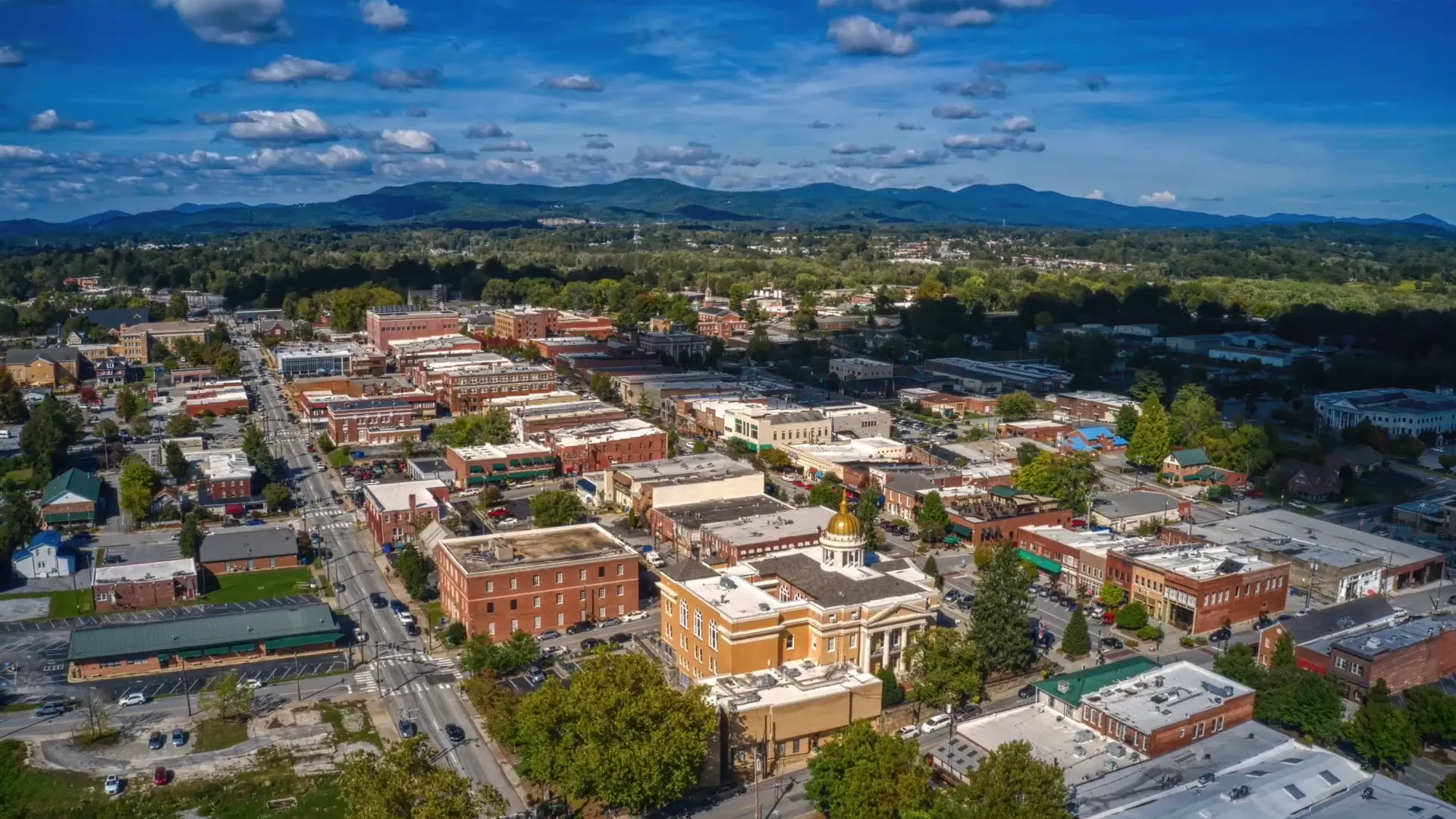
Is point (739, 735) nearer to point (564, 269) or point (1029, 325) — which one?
point (1029, 325)

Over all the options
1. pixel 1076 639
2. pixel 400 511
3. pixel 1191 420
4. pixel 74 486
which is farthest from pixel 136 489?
pixel 1191 420

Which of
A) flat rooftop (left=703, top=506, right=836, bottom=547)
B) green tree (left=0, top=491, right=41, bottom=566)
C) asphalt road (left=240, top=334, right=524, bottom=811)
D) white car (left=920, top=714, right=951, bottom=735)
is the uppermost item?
flat rooftop (left=703, top=506, right=836, bottom=547)

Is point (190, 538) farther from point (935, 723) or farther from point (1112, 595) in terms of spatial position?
point (1112, 595)

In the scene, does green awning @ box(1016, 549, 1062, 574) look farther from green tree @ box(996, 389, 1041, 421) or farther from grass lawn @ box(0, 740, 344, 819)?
grass lawn @ box(0, 740, 344, 819)

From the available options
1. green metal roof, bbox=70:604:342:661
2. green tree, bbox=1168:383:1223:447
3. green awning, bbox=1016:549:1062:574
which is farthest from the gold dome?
green tree, bbox=1168:383:1223:447

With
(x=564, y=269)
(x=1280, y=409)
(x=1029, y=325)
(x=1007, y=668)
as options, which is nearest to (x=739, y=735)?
(x=1007, y=668)

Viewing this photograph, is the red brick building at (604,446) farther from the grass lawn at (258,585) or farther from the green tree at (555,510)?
the grass lawn at (258,585)

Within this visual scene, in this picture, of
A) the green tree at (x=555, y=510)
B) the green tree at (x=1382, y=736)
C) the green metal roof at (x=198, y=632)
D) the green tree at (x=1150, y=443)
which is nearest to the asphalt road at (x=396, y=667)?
the green metal roof at (x=198, y=632)
